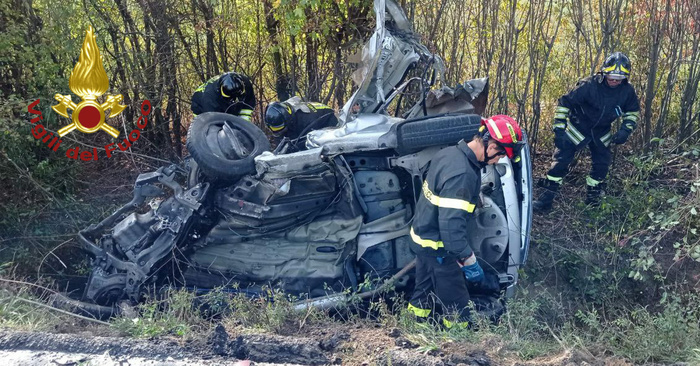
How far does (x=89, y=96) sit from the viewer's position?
6.67 metres

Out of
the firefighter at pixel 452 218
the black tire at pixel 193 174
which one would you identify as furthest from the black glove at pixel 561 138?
the black tire at pixel 193 174

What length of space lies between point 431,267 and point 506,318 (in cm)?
58

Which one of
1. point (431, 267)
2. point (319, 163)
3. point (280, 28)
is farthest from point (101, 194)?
point (431, 267)

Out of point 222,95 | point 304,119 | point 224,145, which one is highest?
point 222,95

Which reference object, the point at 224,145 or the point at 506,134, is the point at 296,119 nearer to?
the point at 224,145

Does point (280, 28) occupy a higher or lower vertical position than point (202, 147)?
higher

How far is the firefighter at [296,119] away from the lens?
459 centimetres

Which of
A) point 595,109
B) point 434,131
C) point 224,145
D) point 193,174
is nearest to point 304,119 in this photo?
point 224,145

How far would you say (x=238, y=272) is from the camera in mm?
4512

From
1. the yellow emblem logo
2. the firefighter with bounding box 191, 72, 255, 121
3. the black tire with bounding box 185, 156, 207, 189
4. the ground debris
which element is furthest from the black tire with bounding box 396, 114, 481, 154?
the yellow emblem logo

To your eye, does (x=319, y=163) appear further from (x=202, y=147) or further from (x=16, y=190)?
(x=16, y=190)

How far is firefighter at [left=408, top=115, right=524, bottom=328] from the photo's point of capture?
372 cm

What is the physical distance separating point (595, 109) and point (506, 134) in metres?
2.77

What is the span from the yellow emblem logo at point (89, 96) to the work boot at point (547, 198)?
184 inches
